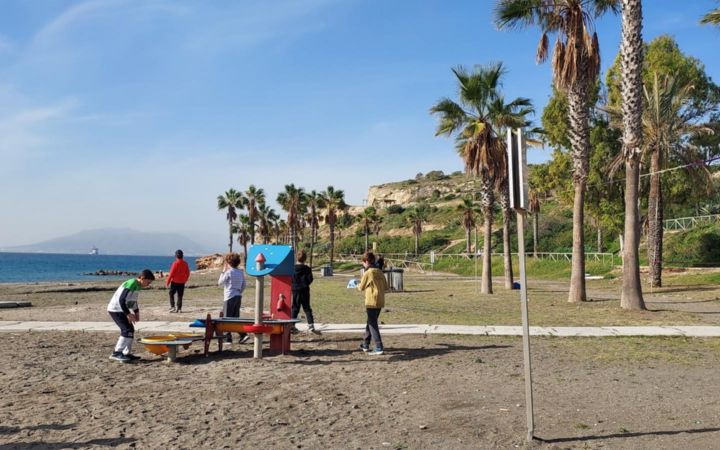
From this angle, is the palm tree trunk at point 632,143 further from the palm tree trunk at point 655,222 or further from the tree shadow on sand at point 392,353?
the palm tree trunk at point 655,222

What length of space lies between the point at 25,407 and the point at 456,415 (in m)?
4.74

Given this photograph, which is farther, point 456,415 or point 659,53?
point 659,53

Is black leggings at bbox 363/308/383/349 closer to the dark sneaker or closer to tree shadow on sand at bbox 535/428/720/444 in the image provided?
the dark sneaker

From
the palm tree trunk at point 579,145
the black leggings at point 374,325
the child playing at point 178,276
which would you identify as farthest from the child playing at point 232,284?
the palm tree trunk at point 579,145

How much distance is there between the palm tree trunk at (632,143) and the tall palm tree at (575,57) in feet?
5.15

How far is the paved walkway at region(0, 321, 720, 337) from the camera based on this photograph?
1224 centimetres

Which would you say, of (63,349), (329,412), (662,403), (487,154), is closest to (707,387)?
(662,403)

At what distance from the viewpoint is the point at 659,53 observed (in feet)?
97.8

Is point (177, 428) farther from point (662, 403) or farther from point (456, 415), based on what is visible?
point (662, 403)

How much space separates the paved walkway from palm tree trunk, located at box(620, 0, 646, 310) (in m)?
3.47

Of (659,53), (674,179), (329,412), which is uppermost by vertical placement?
(659,53)

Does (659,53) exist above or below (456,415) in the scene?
above

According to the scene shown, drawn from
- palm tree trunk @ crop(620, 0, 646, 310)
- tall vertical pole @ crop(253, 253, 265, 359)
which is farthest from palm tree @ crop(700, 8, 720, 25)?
tall vertical pole @ crop(253, 253, 265, 359)

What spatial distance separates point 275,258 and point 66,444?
5.38 metres
